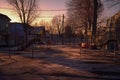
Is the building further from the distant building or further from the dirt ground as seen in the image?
the distant building

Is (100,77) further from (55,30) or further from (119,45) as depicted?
(55,30)

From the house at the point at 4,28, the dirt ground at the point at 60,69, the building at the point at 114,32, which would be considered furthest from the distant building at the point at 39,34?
the dirt ground at the point at 60,69

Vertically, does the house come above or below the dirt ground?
above

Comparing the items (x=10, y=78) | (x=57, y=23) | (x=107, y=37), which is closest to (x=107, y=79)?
(x=10, y=78)

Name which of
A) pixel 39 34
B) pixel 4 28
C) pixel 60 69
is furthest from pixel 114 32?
pixel 39 34

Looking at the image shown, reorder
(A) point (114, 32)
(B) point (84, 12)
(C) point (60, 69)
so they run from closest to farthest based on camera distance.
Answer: (C) point (60, 69) → (A) point (114, 32) → (B) point (84, 12)

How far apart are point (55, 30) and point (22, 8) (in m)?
88.3

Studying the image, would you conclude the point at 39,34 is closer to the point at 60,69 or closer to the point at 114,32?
the point at 114,32

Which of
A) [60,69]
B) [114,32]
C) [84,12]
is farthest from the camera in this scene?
[84,12]

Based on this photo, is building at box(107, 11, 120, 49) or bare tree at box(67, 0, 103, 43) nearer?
building at box(107, 11, 120, 49)

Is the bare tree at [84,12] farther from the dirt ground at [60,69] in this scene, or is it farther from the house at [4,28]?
the dirt ground at [60,69]

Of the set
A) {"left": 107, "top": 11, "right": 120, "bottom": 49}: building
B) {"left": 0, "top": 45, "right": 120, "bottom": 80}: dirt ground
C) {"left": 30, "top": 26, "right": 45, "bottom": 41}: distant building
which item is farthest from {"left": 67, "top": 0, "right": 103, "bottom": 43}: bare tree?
{"left": 0, "top": 45, "right": 120, "bottom": 80}: dirt ground

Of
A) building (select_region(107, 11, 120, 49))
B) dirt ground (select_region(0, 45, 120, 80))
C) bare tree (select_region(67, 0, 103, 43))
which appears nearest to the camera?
dirt ground (select_region(0, 45, 120, 80))

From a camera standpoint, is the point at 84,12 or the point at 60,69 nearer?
the point at 60,69
